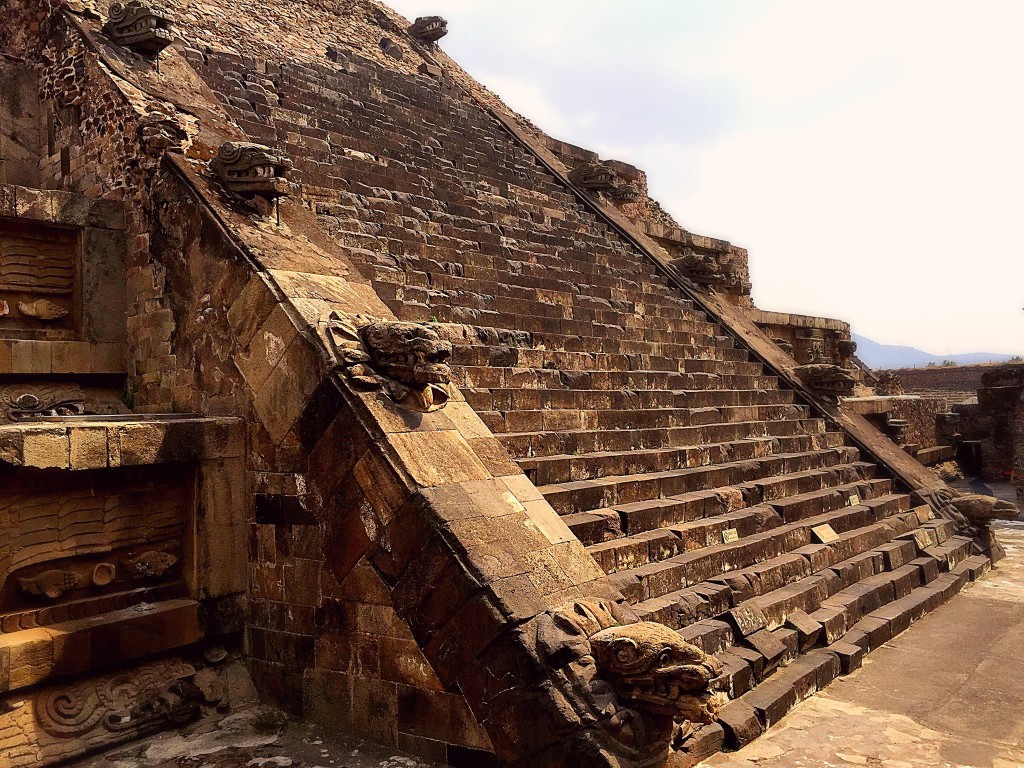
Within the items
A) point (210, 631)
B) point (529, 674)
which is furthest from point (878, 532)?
point (210, 631)

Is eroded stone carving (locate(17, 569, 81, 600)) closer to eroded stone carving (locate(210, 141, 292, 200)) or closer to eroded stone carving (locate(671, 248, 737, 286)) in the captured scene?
eroded stone carving (locate(210, 141, 292, 200))

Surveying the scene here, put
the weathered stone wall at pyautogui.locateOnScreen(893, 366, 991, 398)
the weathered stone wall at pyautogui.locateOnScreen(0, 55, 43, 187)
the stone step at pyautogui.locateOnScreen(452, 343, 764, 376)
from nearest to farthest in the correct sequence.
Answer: the stone step at pyautogui.locateOnScreen(452, 343, 764, 376) < the weathered stone wall at pyautogui.locateOnScreen(0, 55, 43, 187) < the weathered stone wall at pyautogui.locateOnScreen(893, 366, 991, 398)

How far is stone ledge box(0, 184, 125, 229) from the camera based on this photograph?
6.13m

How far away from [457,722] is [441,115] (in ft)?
38.2

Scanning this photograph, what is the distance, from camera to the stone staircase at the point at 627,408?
6352 mm

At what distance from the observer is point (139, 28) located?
25.3ft

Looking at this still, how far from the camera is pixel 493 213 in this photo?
11.2 m

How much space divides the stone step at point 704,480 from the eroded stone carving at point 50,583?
3271mm

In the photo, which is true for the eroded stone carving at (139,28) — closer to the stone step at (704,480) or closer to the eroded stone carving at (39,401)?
the eroded stone carving at (39,401)

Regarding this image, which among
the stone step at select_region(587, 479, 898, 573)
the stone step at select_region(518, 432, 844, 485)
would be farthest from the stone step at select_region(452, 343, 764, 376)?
the stone step at select_region(587, 479, 898, 573)

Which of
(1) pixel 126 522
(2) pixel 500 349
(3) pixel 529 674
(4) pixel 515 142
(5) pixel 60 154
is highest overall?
(4) pixel 515 142

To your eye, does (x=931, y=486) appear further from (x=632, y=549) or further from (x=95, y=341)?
(x=95, y=341)

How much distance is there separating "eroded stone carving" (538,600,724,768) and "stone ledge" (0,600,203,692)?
268cm

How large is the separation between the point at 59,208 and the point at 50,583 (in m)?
3.03
